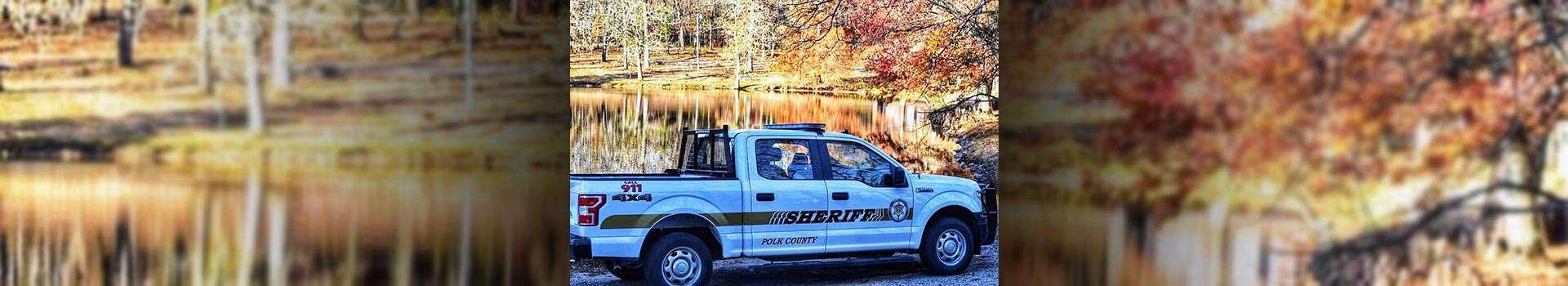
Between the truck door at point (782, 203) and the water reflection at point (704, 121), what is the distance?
1030 centimetres

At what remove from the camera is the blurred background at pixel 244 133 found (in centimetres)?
396

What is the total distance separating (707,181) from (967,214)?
290 centimetres

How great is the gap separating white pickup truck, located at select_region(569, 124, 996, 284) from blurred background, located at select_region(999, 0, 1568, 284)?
605 centimetres

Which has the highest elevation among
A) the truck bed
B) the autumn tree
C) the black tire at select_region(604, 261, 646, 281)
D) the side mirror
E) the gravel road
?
the autumn tree

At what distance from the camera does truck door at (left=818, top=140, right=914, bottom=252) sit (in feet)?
37.4

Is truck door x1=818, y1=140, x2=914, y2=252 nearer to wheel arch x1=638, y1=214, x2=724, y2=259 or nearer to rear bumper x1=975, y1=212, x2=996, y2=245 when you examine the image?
rear bumper x1=975, y1=212, x2=996, y2=245

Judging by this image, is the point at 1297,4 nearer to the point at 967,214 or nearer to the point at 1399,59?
the point at 1399,59

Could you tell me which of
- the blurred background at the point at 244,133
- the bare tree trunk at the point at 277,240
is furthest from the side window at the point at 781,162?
the bare tree trunk at the point at 277,240

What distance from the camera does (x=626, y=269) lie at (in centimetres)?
1157

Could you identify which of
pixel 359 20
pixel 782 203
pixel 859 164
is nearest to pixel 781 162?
pixel 782 203

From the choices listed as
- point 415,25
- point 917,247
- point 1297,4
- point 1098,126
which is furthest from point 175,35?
point 917,247

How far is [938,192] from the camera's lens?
12.0m

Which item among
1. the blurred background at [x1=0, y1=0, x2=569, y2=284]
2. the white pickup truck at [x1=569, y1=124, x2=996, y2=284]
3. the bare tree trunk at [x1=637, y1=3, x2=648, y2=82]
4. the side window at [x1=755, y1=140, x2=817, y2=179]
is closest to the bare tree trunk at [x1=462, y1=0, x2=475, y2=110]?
the blurred background at [x1=0, y1=0, x2=569, y2=284]

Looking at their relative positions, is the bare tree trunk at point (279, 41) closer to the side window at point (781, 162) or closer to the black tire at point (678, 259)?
the black tire at point (678, 259)
